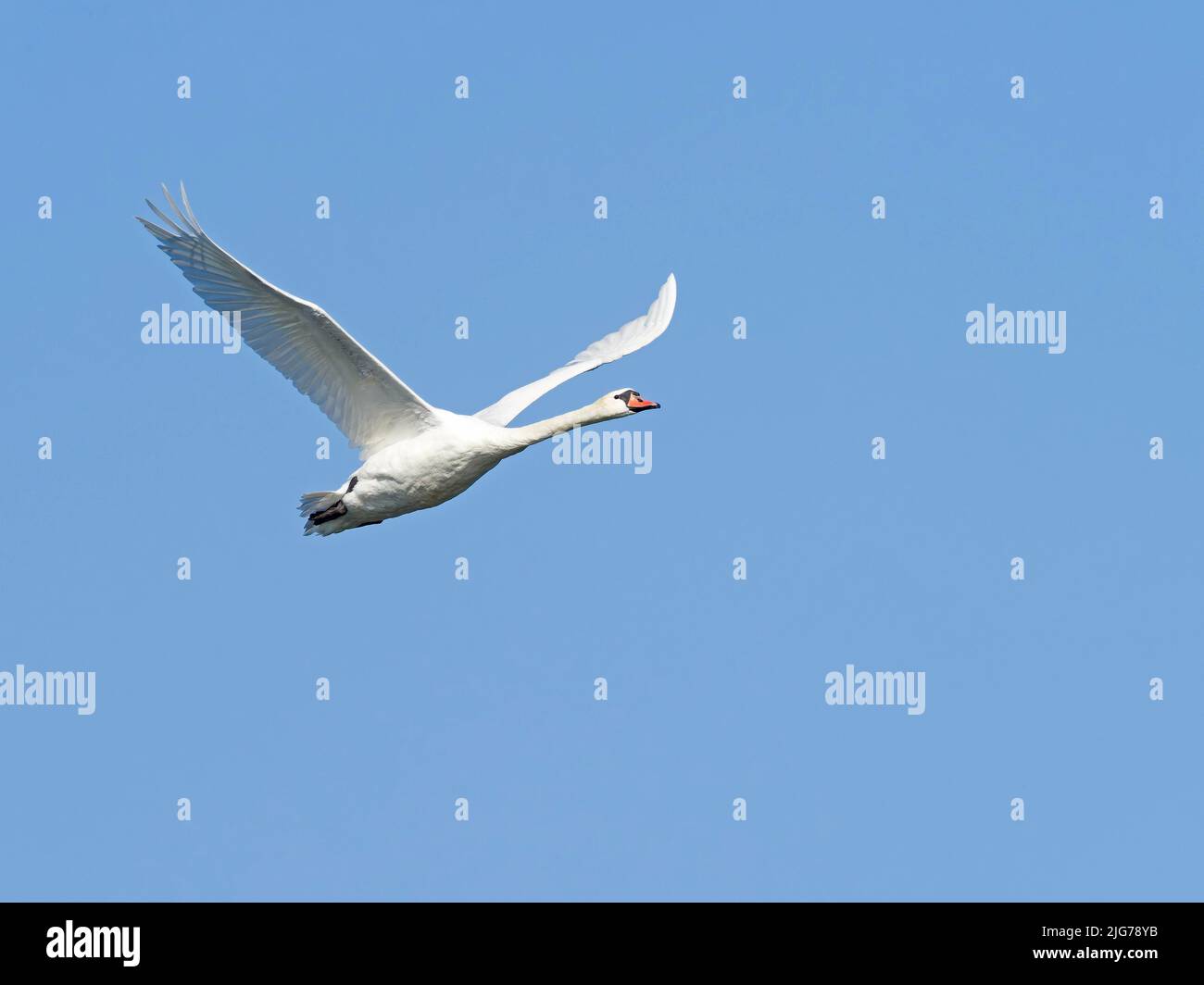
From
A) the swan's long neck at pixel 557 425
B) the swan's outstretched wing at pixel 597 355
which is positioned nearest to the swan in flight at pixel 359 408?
the swan's long neck at pixel 557 425

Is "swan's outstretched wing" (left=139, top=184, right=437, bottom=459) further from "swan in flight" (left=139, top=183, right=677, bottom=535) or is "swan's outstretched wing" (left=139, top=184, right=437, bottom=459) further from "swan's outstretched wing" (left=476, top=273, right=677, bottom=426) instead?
"swan's outstretched wing" (left=476, top=273, right=677, bottom=426)

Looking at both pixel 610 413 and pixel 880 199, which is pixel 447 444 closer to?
pixel 610 413

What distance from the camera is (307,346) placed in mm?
25875

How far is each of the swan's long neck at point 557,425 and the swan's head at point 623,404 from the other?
5cm

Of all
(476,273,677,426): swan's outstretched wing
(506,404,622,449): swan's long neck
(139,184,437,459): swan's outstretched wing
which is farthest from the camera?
(476,273,677,426): swan's outstretched wing

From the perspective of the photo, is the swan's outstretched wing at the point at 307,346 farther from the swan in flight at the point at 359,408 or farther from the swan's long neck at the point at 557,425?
the swan's long neck at the point at 557,425

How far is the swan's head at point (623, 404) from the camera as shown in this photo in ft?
Answer: 87.2

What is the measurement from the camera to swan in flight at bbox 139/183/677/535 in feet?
81.6

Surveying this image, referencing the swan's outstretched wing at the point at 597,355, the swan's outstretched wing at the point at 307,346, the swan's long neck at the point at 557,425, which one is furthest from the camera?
the swan's outstretched wing at the point at 597,355

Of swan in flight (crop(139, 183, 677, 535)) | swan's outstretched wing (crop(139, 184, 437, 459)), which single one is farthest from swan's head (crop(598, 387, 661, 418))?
swan's outstretched wing (crop(139, 184, 437, 459))

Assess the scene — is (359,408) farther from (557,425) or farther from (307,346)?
(557,425)

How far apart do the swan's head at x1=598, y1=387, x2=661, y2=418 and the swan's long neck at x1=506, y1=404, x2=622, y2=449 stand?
0.05 meters

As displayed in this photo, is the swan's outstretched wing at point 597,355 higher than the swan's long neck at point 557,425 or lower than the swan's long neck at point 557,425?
higher
